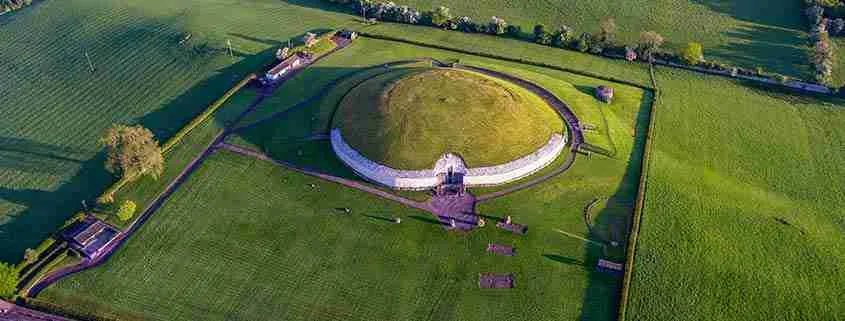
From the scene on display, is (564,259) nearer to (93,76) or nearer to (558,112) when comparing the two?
(558,112)

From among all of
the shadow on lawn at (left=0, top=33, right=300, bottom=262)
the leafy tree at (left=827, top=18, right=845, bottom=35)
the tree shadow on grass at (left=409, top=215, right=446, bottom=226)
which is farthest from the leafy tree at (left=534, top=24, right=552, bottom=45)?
the leafy tree at (left=827, top=18, right=845, bottom=35)

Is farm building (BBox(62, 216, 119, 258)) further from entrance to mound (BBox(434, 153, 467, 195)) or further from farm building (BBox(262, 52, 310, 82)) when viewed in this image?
entrance to mound (BBox(434, 153, 467, 195))

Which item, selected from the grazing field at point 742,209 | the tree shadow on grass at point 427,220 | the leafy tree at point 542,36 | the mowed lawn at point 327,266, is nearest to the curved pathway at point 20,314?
the mowed lawn at point 327,266

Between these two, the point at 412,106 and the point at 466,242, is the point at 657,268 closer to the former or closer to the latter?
the point at 466,242

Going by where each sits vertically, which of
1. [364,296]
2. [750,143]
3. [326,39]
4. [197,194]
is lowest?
[364,296]

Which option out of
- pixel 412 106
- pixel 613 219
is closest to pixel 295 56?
pixel 412 106

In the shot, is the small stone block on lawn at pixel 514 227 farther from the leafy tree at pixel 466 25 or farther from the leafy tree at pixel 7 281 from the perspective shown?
the leafy tree at pixel 466 25

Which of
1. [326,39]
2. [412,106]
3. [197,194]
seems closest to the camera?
[197,194]
